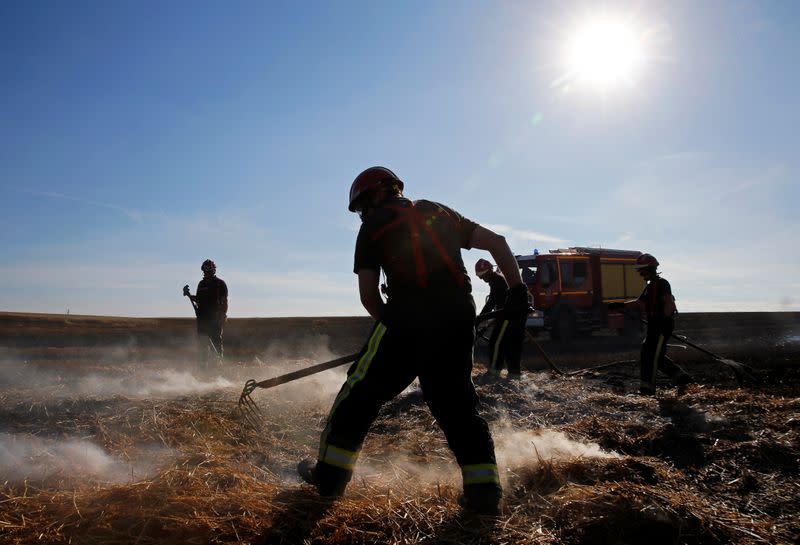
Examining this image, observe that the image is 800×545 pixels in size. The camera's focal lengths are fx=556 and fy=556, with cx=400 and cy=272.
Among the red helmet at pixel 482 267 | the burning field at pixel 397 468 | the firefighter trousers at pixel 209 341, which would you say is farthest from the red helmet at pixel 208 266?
the red helmet at pixel 482 267

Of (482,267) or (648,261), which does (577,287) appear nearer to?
(482,267)

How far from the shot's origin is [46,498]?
2.82m

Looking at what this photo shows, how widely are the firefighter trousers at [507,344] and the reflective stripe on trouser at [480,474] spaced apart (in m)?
6.04

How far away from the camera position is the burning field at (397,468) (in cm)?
241

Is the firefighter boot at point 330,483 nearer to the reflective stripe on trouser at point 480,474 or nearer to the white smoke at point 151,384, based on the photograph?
the reflective stripe on trouser at point 480,474

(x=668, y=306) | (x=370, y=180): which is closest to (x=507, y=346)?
(x=668, y=306)

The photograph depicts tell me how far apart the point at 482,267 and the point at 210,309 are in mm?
4654

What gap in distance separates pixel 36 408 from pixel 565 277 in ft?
50.5

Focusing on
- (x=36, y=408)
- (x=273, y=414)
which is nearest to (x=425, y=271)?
(x=273, y=414)

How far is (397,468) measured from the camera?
365 cm

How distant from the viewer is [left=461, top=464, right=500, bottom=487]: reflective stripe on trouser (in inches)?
105

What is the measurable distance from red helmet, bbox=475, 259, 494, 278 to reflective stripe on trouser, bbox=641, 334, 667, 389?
2859mm

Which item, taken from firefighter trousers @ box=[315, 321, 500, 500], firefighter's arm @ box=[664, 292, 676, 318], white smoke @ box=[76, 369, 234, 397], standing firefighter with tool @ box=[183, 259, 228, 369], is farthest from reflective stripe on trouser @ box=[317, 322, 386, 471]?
standing firefighter with tool @ box=[183, 259, 228, 369]

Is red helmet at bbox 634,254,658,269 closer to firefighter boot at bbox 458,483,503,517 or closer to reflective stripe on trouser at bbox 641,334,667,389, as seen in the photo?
reflective stripe on trouser at bbox 641,334,667,389
